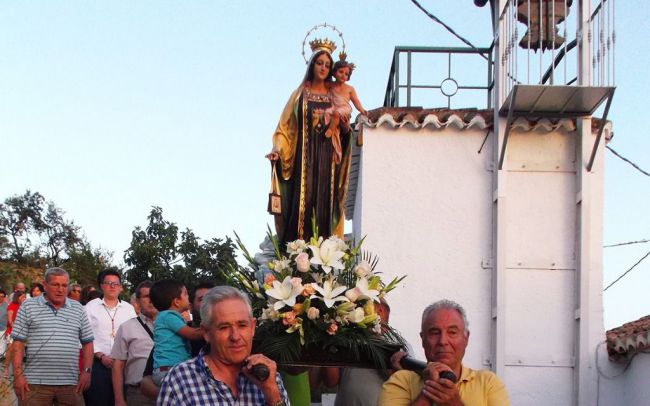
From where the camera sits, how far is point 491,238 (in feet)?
40.1

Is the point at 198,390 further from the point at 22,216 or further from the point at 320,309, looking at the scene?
the point at 22,216

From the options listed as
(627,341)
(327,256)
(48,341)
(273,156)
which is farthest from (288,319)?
(627,341)

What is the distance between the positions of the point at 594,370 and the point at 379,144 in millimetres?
3610

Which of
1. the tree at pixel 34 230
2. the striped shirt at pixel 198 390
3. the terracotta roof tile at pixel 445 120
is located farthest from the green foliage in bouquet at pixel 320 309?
the tree at pixel 34 230

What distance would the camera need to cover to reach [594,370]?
11.9m

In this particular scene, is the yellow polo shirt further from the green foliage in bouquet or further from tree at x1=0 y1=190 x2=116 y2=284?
tree at x1=0 y1=190 x2=116 y2=284

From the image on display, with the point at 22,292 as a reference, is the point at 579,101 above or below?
above

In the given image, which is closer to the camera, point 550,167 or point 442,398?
point 442,398

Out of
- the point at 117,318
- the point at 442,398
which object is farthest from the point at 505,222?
the point at 442,398

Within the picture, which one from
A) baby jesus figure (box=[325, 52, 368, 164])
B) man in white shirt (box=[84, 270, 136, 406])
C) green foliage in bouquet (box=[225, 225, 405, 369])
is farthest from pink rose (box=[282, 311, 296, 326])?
man in white shirt (box=[84, 270, 136, 406])

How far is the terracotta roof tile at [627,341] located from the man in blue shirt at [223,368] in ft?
25.2

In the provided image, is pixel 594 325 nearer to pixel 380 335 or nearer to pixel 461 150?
pixel 461 150

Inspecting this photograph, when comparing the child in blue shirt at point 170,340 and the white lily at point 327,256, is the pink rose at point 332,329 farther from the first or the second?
the child in blue shirt at point 170,340

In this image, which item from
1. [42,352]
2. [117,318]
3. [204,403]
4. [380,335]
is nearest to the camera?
[204,403]
